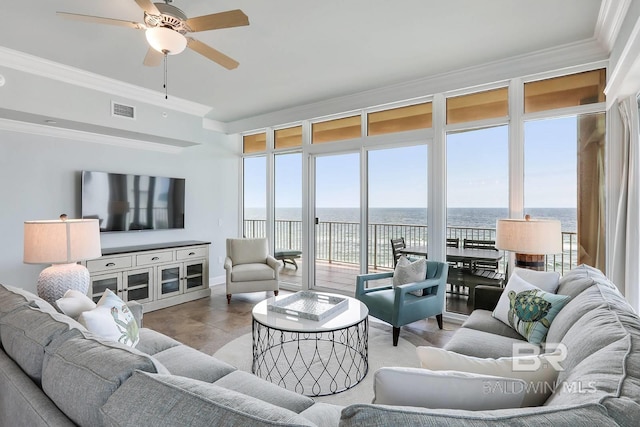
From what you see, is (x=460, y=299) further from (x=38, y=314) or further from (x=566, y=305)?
(x=38, y=314)

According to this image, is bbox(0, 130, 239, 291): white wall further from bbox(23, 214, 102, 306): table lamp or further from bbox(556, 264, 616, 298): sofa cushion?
bbox(556, 264, 616, 298): sofa cushion

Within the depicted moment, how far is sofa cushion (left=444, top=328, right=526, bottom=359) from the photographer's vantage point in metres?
1.91

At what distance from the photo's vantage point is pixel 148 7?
1984mm

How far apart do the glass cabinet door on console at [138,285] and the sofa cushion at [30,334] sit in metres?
2.82

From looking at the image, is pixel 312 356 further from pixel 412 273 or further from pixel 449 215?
pixel 449 215

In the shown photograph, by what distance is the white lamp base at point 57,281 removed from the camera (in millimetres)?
2180

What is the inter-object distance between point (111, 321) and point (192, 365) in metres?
0.46

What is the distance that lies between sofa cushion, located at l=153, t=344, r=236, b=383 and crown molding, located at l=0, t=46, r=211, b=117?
10.8 feet

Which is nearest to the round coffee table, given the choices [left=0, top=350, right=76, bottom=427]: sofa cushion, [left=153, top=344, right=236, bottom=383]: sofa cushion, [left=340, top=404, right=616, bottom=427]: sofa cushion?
[left=153, top=344, right=236, bottom=383]: sofa cushion

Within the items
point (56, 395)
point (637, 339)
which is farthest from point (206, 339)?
point (637, 339)

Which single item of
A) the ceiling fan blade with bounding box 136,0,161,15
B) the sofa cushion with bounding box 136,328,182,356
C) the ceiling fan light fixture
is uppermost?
the ceiling fan blade with bounding box 136,0,161,15

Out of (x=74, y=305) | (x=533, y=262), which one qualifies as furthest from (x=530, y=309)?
(x=74, y=305)

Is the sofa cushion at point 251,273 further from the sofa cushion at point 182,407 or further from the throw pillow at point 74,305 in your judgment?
the sofa cushion at point 182,407

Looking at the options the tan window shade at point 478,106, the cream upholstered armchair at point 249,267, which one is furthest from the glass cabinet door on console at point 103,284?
the tan window shade at point 478,106
